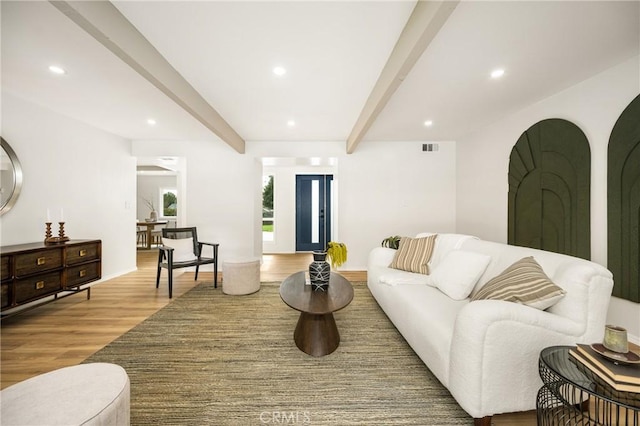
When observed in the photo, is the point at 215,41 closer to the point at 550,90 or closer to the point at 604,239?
the point at 550,90

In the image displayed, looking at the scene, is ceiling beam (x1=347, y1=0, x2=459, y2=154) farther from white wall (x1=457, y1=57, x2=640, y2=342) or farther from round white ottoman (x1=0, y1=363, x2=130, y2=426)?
round white ottoman (x1=0, y1=363, x2=130, y2=426)

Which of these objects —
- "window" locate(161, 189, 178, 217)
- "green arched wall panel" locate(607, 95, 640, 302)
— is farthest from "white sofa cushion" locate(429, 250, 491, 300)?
"window" locate(161, 189, 178, 217)

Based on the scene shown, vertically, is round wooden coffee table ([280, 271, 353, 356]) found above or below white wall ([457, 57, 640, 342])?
below

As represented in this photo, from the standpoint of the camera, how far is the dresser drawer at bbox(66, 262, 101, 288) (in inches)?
109

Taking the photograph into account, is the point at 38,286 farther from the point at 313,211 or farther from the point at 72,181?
the point at 313,211

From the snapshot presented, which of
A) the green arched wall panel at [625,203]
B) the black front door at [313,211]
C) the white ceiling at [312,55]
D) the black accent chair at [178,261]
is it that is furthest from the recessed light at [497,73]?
the black front door at [313,211]

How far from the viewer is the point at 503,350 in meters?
1.20

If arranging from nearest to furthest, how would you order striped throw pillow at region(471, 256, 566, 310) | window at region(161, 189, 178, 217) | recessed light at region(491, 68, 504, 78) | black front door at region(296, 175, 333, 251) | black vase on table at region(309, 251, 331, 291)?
striped throw pillow at region(471, 256, 566, 310)
black vase on table at region(309, 251, 331, 291)
recessed light at region(491, 68, 504, 78)
black front door at region(296, 175, 333, 251)
window at region(161, 189, 178, 217)

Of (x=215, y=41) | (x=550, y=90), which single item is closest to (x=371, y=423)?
(x=215, y=41)

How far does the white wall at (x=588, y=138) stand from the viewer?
2.21 metres

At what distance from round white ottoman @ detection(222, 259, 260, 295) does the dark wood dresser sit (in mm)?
1585

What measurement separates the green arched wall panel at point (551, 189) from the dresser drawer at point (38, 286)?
5.48 m

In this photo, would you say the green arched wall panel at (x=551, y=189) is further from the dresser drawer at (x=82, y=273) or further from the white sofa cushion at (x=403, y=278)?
the dresser drawer at (x=82, y=273)

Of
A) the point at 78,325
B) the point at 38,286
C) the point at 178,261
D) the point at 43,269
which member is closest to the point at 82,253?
the point at 43,269
